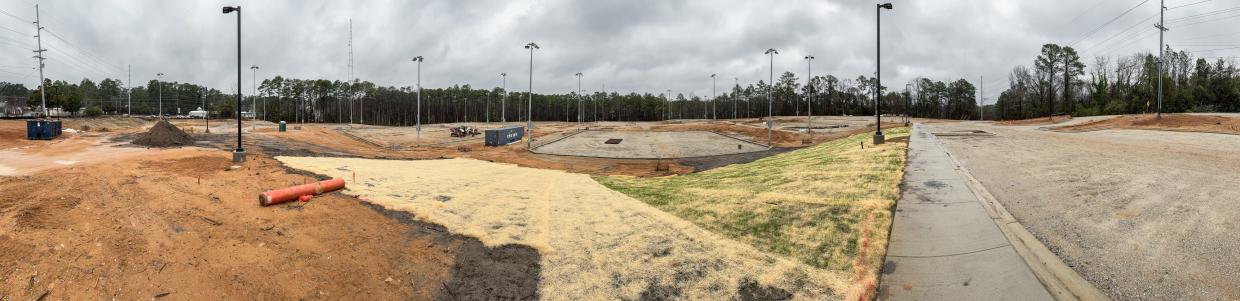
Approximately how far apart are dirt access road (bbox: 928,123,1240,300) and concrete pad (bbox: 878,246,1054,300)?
73cm

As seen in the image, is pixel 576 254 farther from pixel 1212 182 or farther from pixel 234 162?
pixel 234 162

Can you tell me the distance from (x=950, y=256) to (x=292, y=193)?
45.9ft

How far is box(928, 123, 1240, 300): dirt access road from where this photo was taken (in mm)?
6031

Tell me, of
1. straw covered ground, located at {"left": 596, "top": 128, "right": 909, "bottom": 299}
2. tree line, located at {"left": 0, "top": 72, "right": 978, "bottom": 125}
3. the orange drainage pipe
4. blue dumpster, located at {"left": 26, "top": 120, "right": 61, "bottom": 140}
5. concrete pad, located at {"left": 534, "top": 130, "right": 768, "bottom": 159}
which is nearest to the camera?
straw covered ground, located at {"left": 596, "top": 128, "right": 909, "bottom": 299}

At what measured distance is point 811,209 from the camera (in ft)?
36.1

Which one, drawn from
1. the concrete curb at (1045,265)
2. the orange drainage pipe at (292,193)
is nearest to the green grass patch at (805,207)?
the concrete curb at (1045,265)

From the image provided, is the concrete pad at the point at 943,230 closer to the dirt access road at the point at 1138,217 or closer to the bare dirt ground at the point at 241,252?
the dirt access road at the point at 1138,217

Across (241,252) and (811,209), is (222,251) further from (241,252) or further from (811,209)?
(811,209)

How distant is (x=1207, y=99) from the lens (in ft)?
226

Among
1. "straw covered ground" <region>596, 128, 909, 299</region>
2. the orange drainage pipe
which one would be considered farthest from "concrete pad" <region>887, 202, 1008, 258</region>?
the orange drainage pipe

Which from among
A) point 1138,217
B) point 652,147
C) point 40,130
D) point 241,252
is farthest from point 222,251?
point 40,130

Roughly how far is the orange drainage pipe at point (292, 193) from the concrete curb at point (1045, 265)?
14.8 m

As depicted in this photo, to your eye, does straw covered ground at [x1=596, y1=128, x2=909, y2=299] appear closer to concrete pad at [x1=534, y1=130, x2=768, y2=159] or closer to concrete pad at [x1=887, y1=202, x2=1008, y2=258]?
concrete pad at [x1=887, y1=202, x2=1008, y2=258]

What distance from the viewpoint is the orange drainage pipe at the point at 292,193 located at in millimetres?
12031
